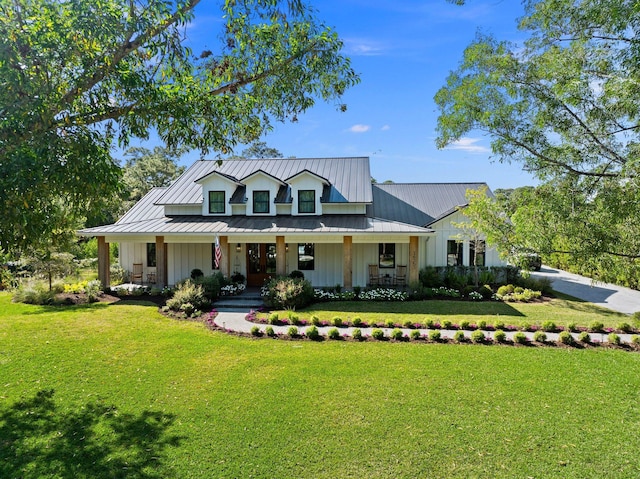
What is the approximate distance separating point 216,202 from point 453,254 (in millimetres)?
13417

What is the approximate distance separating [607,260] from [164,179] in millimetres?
44141

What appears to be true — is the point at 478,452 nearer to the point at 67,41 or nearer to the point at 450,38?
the point at 450,38

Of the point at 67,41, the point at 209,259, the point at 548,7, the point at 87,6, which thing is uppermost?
the point at 548,7

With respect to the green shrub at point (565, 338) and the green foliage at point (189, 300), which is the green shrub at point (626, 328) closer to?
the green shrub at point (565, 338)

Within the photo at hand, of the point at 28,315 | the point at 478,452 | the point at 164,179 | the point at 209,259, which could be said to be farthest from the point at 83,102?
the point at 164,179

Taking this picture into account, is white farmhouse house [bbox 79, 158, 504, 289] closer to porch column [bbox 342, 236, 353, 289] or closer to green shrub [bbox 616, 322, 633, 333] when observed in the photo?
porch column [bbox 342, 236, 353, 289]

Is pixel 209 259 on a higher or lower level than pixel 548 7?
lower

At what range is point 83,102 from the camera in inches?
227

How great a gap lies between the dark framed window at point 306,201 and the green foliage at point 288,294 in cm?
505

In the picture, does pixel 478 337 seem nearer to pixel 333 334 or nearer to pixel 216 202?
pixel 333 334

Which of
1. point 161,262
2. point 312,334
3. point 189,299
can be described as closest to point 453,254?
point 312,334

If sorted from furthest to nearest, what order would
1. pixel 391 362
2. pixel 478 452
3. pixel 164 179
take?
pixel 164 179 < pixel 391 362 < pixel 478 452

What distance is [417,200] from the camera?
929 inches

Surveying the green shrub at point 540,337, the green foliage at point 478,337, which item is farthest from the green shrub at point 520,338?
the green foliage at point 478,337
